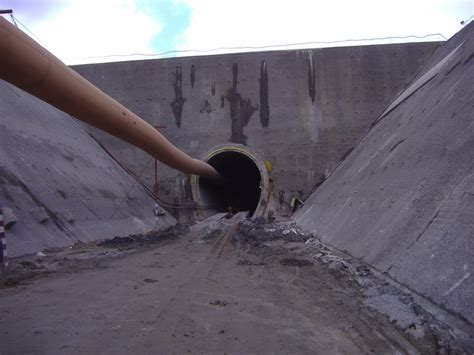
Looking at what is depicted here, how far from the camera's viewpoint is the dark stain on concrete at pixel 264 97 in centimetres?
2150

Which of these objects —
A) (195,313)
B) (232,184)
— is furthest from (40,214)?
(232,184)

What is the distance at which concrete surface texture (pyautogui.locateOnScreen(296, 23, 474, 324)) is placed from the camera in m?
4.25

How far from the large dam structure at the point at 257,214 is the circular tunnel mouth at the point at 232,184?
1040 mm

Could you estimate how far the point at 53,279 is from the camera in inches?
263

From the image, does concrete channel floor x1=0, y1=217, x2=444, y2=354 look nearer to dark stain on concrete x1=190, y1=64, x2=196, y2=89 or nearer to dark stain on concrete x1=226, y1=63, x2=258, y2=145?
dark stain on concrete x1=226, y1=63, x2=258, y2=145

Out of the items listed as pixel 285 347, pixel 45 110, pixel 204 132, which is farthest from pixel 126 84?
pixel 285 347

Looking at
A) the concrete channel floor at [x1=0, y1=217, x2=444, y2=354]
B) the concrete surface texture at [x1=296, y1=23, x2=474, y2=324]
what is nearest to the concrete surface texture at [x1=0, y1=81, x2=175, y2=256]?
the concrete channel floor at [x1=0, y1=217, x2=444, y2=354]

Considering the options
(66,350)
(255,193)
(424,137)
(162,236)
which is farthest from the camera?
(255,193)

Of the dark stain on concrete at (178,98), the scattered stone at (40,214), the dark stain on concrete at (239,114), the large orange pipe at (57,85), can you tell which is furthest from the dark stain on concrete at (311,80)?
the scattered stone at (40,214)

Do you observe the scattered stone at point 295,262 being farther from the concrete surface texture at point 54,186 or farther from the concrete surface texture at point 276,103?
the concrete surface texture at point 276,103

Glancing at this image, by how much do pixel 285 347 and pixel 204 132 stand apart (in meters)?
18.5

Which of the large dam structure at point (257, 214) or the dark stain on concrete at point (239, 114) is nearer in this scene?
the large dam structure at point (257, 214)

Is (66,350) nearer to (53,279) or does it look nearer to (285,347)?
(285,347)

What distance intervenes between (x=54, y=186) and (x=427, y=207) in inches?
375
